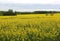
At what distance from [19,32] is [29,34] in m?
0.40

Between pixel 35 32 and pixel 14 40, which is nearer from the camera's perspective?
pixel 14 40

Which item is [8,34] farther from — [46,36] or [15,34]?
[46,36]

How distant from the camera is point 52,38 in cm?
927

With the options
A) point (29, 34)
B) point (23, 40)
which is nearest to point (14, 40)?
point (23, 40)

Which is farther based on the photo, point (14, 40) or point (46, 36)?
point (46, 36)

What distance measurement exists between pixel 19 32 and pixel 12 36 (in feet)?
1.39

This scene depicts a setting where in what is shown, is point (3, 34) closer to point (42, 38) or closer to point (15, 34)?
point (15, 34)

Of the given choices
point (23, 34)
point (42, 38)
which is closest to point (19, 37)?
point (23, 34)

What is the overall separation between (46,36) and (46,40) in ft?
0.71

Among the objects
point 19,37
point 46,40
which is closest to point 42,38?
point 46,40

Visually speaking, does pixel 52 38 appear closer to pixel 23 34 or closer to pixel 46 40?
pixel 46 40

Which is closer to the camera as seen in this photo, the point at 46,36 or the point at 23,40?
the point at 23,40

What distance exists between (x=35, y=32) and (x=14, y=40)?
4.30 ft

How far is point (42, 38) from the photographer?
9094mm
